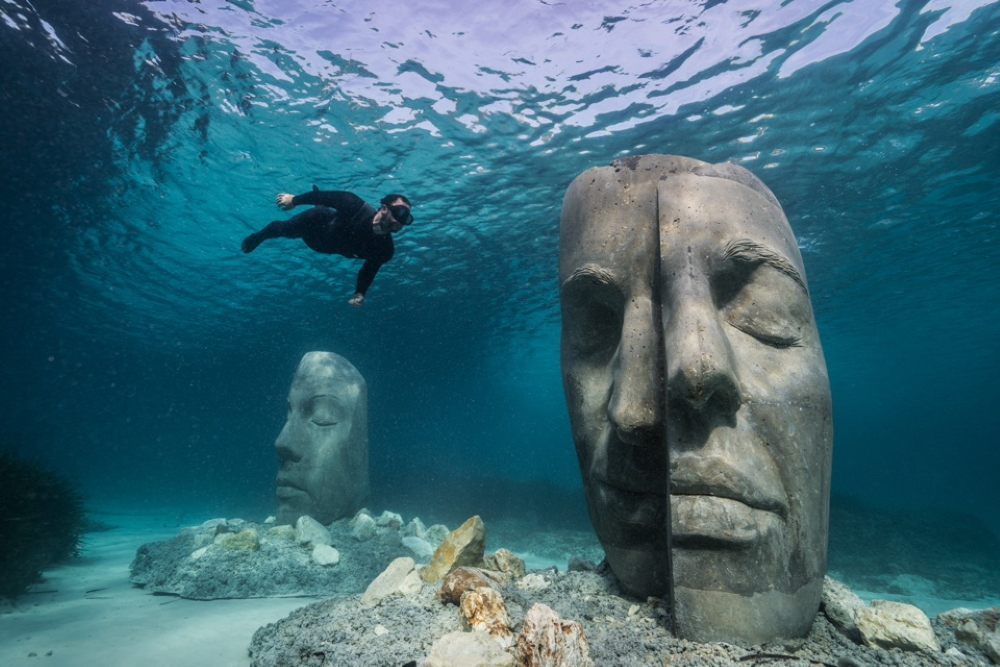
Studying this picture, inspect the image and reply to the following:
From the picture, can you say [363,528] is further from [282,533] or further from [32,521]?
[32,521]

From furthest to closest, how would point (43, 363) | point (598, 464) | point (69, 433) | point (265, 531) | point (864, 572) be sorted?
point (69, 433), point (43, 363), point (864, 572), point (265, 531), point (598, 464)

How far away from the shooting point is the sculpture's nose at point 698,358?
243 cm

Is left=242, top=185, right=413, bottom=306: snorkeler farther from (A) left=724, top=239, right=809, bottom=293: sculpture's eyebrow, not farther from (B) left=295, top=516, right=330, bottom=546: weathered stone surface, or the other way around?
(B) left=295, top=516, right=330, bottom=546: weathered stone surface

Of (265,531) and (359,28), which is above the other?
(359,28)

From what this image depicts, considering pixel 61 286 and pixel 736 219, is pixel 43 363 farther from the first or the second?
pixel 736 219

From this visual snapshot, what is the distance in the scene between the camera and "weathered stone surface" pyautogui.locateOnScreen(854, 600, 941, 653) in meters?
2.20

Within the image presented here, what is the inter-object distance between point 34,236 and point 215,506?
15450 millimetres

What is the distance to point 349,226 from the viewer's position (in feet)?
23.5

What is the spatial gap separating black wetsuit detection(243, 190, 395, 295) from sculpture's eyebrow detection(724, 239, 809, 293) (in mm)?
5059

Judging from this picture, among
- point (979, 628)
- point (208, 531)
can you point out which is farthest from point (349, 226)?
point (979, 628)

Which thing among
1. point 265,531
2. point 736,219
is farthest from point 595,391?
point 265,531

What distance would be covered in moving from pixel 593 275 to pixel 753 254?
1049mm

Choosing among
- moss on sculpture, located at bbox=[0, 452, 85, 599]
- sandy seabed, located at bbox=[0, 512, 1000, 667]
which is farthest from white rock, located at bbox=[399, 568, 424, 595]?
moss on sculpture, located at bbox=[0, 452, 85, 599]

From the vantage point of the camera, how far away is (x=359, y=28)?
896cm
